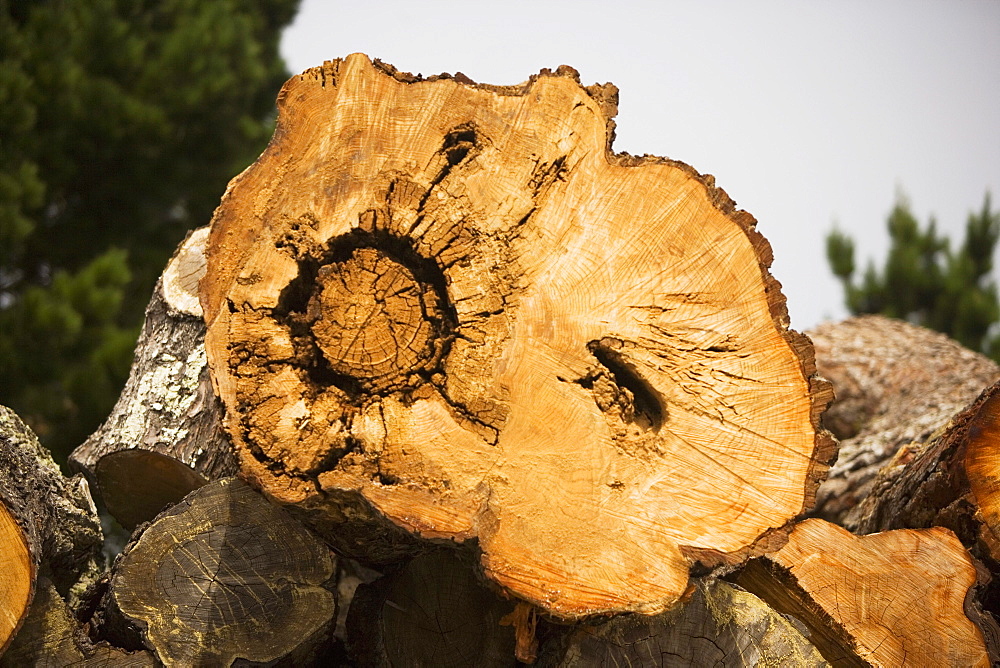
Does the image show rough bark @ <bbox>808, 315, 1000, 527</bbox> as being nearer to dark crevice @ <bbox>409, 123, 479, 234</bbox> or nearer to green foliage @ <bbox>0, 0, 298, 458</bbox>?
dark crevice @ <bbox>409, 123, 479, 234</bbox>

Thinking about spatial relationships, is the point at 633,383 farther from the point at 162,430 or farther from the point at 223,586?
the point at 162,430

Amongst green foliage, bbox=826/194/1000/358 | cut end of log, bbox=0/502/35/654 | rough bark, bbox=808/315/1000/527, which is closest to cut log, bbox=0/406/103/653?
cut end of log, bbox=0/502/35/654

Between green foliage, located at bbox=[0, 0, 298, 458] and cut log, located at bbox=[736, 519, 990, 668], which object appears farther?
green foliage, located at bbox=[0, 0, 298, 458]

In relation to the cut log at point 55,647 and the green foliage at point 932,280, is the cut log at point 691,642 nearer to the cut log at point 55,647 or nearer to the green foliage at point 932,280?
the cut log at point 55,647

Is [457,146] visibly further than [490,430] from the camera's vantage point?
Yes

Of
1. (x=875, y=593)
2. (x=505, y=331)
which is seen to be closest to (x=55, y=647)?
(x=505, y=331)

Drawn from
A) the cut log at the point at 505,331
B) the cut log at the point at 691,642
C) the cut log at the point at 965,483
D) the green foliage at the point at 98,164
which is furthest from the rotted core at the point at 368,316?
the green foliage at the point at 98,164
